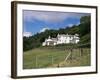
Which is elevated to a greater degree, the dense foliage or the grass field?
the dense foliage

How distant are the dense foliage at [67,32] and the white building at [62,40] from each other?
0.03m

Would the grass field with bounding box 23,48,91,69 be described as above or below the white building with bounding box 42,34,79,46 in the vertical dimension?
below

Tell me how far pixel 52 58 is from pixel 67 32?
0.28m

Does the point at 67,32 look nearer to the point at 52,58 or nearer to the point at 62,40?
the point at 62,40

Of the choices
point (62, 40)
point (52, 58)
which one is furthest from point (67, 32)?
point (52, 58)

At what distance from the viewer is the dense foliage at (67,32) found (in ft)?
6.89

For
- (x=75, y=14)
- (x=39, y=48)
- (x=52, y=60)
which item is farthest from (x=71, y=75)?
(x=75, y=14)

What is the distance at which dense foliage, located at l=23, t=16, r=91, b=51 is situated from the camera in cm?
210

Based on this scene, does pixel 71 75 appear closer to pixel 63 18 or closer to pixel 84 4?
pixel 63 18

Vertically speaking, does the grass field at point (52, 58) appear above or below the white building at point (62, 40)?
below

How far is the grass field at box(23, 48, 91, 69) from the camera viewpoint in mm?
2100

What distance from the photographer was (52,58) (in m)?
2.18

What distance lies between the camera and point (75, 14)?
227 centimetres

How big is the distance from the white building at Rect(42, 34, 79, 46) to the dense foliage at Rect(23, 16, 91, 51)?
0.10 ft
